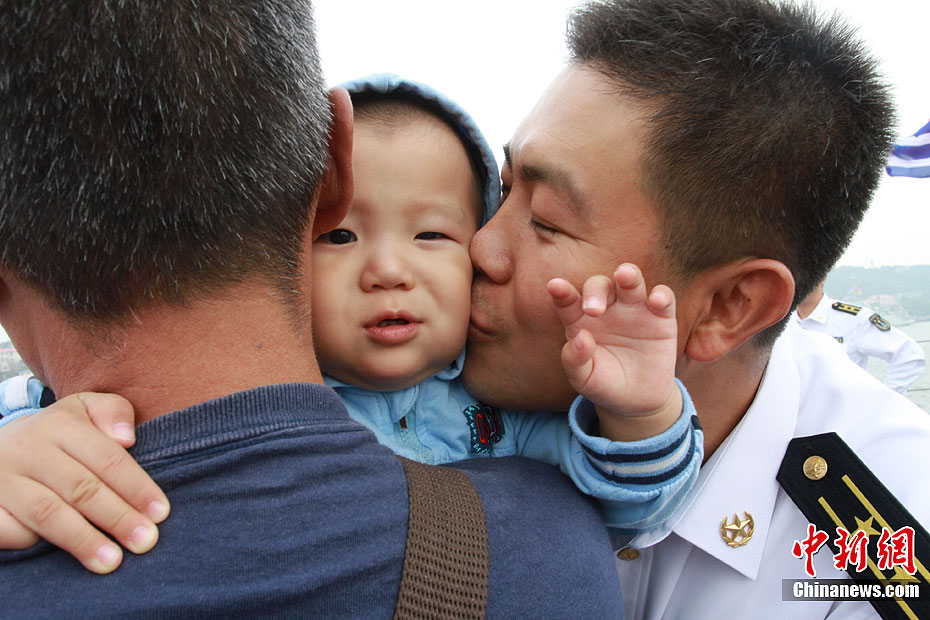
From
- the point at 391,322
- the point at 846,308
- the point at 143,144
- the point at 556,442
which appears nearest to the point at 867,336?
the point at 846,308

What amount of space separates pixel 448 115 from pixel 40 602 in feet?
4.96

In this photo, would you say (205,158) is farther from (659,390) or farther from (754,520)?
(754,520)

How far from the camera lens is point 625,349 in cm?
149

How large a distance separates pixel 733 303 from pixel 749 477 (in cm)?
59

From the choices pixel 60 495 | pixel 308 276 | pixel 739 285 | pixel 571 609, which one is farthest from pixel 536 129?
pixel 60 495

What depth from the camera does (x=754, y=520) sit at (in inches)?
75.9

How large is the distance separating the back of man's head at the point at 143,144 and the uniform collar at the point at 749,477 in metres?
1.50

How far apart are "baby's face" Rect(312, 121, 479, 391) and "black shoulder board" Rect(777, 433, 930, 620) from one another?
113cm

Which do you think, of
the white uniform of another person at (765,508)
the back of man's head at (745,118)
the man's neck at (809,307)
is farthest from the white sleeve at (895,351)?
the back of man's head at (745,118)

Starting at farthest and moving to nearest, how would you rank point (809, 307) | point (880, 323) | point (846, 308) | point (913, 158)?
point (846, 308)
point (880, 323)
point (809, 307)
point (913, 158)

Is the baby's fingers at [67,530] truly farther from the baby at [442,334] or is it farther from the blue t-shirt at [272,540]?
the baby at [442,334]

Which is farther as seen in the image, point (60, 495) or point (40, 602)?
point (60, 495)

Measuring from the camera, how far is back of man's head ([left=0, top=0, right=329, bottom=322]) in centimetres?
84

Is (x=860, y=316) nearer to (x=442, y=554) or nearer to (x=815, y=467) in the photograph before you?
(x=815, y=467)
